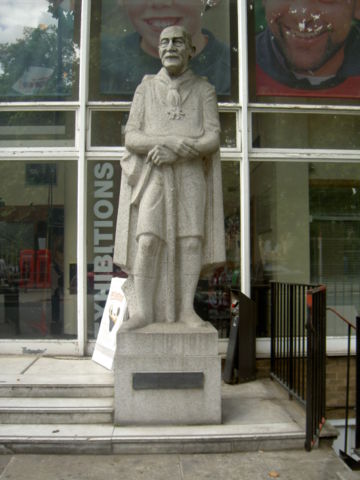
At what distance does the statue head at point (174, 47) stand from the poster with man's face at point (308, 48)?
2.94 meters

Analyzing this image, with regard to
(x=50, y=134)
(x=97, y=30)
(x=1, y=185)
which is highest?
(x=97, y=30)

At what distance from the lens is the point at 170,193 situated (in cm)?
471

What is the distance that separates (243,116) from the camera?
24.1 feet

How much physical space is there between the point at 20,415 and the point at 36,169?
3.91m

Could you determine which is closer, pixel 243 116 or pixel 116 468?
pixel 116 468

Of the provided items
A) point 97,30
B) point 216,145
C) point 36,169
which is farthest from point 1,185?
point 216,145

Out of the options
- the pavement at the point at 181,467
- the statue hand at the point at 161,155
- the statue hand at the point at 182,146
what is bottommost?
the pavement at the point at 181,467

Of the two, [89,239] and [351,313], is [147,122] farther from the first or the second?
[351,313]

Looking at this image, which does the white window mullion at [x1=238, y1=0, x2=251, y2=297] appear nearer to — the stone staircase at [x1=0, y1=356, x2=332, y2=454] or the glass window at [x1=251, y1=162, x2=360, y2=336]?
the glass window at [x1=251, y1=162, x2=360, y2=336]

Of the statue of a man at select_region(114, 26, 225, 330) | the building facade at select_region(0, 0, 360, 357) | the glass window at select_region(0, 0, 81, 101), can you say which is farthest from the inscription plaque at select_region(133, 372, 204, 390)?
the glass window at select_region(0, 0, 81, 101)

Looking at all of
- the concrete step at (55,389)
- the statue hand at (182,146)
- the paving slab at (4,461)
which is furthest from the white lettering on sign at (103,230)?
the paving slab at (4,461)

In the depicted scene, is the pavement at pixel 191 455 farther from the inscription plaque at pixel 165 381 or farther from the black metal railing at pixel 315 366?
the inscription plaque at pixel 165 381

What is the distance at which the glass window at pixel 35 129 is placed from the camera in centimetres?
740

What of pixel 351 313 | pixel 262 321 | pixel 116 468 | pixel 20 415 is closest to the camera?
pixel 116 468
